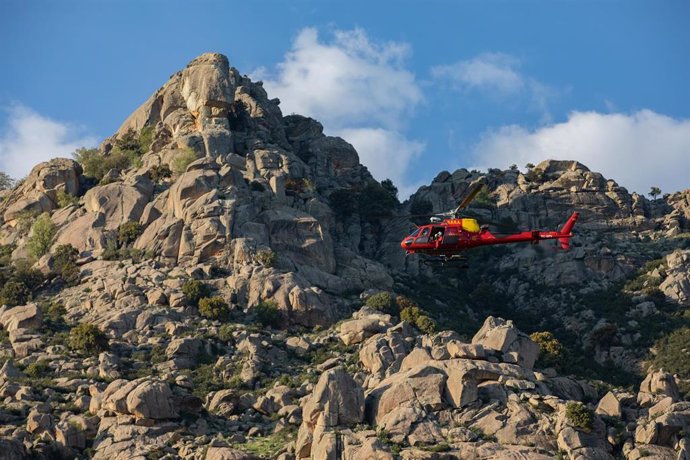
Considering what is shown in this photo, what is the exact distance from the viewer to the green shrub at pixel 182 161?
373ft

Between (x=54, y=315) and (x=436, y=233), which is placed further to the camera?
(x=54, y=315)

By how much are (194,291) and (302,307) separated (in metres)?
9.69

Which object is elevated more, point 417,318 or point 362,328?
point 417,318

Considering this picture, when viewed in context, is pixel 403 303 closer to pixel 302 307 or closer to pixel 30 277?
pixel 302 307

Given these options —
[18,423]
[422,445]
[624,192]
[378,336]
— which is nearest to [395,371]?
[378,336]

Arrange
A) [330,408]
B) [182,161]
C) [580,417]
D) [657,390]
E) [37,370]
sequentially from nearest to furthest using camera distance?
[580,417] → [330,408] → [657,390] → [37,370] → [182,161]

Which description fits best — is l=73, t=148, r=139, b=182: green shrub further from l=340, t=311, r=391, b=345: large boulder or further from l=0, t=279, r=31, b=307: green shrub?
l=340, t=311, r=391, b=345: large boulder

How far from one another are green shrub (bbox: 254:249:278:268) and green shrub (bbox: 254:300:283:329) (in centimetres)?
608

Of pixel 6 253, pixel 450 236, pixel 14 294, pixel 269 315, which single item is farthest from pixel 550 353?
pixel 6 253

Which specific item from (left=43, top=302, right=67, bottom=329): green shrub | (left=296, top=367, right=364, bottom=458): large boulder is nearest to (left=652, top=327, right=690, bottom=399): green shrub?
(left=296, top=367, right=364, bottom=458): large boulder

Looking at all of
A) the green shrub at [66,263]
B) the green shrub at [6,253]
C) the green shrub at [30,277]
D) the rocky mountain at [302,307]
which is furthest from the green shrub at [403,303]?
the green shrub at [6,253]

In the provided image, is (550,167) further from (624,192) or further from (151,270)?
(151,270)

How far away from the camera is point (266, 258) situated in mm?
99500

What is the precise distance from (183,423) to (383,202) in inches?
2179
